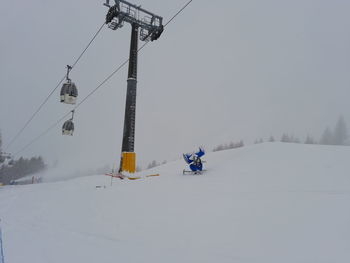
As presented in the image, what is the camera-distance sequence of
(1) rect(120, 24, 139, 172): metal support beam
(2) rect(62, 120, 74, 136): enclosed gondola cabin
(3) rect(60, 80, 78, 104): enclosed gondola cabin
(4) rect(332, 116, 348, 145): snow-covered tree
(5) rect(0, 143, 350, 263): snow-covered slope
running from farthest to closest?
(4) rect(332, 116, 348, 145): snow-covered tree
(2) rect(62, 120, 74, 136): enclosed gondola cabin
(3) rect(60, 80, 78, 104): enclosed gondola cabin
(1) rect(120, 24, 139, 172): metal support beam
(5) rect(0, 143, 350, 263): snow-covered slope

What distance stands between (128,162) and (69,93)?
18.6ft

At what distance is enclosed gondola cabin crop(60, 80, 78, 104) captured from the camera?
47.5 feet

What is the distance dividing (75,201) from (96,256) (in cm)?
492

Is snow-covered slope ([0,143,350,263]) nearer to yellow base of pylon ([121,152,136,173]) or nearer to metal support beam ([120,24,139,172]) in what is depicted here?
yellow base of pylon ([121,152,136,173])

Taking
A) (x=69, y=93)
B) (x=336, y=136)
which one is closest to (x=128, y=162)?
(x=69, y=93)

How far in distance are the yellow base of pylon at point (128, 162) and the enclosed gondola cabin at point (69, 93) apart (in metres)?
4.72

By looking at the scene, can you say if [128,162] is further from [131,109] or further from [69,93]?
[69,93]

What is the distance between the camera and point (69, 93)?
14.6 m

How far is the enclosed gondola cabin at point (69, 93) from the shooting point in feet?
47.5

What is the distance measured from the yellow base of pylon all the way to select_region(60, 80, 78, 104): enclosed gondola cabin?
4724mm

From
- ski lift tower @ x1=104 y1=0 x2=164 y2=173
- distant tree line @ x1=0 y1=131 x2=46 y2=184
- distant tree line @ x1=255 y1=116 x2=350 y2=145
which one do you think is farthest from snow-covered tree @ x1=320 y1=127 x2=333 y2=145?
distant tree line @ x1=0 y1=131 x2=46 y2=184

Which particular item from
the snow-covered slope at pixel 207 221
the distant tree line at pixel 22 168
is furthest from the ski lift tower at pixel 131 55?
the distant tree line at pixel 22 168

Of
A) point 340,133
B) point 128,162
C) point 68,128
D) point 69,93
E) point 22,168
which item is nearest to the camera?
point 128,162

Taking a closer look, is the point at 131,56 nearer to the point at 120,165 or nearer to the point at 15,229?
the point at 120,165
